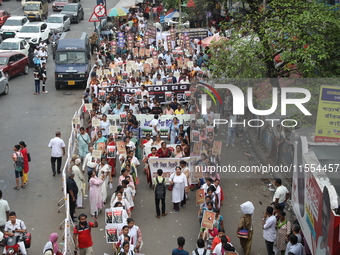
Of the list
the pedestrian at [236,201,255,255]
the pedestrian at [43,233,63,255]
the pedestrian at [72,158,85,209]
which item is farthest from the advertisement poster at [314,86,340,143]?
the pedestrian at [72,158,85,209]

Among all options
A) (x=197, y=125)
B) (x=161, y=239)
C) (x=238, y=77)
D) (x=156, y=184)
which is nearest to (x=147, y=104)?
(x=197, y=125)

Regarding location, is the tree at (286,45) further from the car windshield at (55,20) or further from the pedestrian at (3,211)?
the car windshield at (55,20)

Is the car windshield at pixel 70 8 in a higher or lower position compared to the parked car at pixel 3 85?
higher

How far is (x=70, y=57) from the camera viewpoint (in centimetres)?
2800

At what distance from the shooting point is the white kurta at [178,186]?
49.4 ft

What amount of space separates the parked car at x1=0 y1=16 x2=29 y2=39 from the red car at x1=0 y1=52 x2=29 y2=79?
23.0 feet

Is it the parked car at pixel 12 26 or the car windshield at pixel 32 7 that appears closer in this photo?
the parked car at pixel 12 26

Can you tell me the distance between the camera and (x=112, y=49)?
102ft

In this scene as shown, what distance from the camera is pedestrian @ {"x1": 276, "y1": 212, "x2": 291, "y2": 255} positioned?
40.0 ft

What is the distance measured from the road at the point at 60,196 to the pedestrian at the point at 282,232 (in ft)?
3.59

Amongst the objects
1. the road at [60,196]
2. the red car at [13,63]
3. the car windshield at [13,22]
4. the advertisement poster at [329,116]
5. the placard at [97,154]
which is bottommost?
the road at [60,196]

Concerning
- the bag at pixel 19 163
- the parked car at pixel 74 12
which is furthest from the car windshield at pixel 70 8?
the bag at pixel 19 163

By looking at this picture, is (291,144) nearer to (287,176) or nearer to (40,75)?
(287,176)

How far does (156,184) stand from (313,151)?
4.22 m
